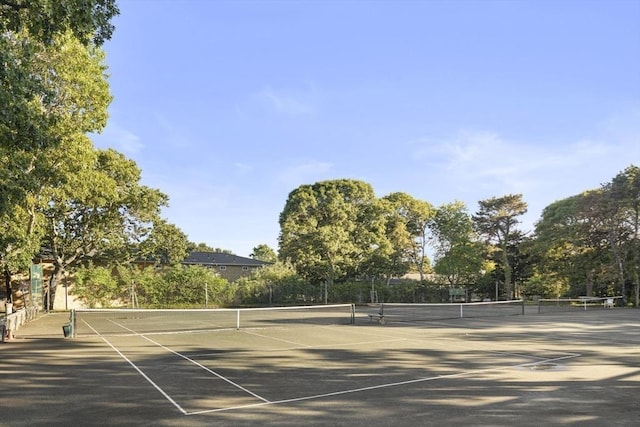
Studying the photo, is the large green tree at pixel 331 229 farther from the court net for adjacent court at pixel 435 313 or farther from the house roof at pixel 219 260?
the court net for adjacent court at pixel 435 313

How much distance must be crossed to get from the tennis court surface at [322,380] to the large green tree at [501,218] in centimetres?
4357

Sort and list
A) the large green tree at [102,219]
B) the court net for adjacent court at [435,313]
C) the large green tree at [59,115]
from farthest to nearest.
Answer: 1. the large green tree at [102,219]
2. the court net for adjacent court at [435,313]
3. the large green tree at [59,115]

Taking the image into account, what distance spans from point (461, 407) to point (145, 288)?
1571 inches

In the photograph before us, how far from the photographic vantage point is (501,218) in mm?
60156

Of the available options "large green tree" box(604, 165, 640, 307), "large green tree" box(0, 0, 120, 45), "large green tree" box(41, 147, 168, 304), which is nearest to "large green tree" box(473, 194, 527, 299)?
"large green tree" box(604, 165, 640, 307)

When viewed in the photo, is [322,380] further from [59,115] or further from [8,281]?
[8,281]

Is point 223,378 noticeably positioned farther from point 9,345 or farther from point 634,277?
point 634,277

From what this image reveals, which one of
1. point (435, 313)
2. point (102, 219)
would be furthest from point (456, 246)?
point (102, 219)

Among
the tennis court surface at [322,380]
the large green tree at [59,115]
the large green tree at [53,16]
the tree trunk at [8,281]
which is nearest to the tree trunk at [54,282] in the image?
the tree trunk at [8,281]

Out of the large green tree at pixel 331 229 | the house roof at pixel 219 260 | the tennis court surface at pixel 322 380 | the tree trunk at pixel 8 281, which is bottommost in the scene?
the tennis court surface at pixel 322 380

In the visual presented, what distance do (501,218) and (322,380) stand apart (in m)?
54.4

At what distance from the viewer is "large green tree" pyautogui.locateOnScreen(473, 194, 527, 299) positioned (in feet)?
196

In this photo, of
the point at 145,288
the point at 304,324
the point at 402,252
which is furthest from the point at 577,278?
the point at 145,288

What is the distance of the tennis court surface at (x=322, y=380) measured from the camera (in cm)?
746
